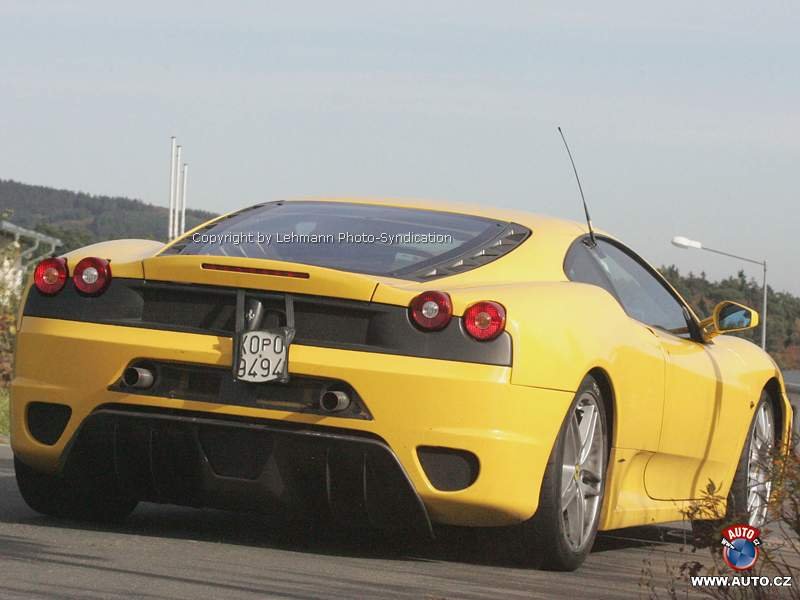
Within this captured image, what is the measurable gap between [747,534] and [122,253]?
2670 millimetres

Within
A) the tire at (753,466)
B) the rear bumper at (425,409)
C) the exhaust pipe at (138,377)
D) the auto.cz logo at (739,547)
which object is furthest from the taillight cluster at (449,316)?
the tire at (753,466)

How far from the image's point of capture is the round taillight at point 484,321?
18.6ft

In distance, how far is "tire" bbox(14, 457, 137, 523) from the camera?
6.39 metres

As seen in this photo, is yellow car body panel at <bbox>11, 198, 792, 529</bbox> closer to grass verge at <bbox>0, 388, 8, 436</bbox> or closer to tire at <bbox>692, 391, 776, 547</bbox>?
tire at <bbox>692, 391, 776, 547</bbox>

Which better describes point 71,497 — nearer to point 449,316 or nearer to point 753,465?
point 449,316

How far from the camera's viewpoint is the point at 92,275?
6047 mm

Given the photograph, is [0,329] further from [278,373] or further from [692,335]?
[278,373]

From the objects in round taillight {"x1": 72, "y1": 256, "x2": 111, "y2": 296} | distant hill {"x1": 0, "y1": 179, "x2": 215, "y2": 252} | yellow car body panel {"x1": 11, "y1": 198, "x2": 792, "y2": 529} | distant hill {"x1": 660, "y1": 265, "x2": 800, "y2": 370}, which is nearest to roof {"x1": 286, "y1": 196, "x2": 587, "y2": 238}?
yellow car body panel {"x1": 11, "y1": 198, "x2": 792, "y2": 529}

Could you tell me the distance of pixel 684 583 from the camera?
6.22 m

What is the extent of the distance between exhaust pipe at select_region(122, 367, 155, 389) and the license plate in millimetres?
352

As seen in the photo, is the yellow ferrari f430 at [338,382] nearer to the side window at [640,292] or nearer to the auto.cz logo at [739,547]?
the side window at [640,292]

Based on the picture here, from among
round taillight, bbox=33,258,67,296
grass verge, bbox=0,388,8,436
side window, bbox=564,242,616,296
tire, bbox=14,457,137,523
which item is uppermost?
side window, bbox=564,242,616,296

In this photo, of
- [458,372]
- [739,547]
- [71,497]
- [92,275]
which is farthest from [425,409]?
[71,497]

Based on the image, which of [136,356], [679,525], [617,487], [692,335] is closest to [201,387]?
[136,356]
